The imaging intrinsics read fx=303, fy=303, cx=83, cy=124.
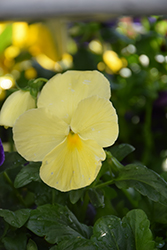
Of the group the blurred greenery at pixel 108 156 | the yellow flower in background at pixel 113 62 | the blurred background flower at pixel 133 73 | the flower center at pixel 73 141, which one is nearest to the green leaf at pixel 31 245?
the blurred greenery at pixel 108 156

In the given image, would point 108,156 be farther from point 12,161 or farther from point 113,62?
point 113,62

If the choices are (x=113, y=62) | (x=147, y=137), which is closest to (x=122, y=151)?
(x=147, y=137)

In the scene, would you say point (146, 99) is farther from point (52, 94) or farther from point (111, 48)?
point (52, 94)

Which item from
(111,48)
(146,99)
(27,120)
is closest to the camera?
(27,120)

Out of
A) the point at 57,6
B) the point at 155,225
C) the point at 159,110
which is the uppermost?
the point at 57,6

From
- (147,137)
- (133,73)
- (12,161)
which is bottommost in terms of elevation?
(147,137)

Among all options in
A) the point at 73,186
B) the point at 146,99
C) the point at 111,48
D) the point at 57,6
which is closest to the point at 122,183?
Answer: the point at 73,186

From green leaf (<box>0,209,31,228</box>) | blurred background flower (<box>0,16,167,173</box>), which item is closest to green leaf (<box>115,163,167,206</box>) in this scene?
green leaf (<box>0,209,31,228</box>)
